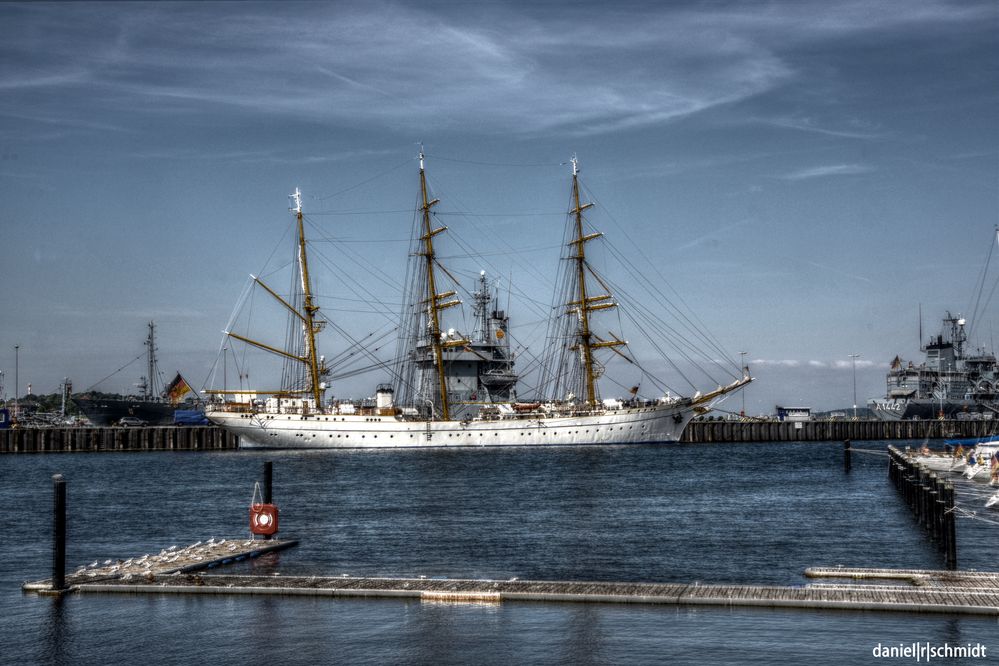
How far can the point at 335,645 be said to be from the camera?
19000 millimetres

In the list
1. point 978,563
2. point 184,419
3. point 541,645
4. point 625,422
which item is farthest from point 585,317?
point 541,645

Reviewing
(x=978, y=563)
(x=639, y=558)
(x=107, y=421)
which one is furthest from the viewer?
(x=107, y=421)

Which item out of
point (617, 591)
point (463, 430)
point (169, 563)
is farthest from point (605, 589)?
point (463, 430)

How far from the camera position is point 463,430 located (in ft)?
314

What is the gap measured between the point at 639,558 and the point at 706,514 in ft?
37.8

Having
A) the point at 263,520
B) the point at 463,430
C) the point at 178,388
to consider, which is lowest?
the point at 263,520

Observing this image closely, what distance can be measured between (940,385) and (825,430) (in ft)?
101

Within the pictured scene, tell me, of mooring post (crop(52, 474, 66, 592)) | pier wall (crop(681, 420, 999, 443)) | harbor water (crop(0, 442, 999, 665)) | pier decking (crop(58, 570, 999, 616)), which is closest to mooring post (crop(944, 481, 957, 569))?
harbor water (crop(0, 442, 999, 665))

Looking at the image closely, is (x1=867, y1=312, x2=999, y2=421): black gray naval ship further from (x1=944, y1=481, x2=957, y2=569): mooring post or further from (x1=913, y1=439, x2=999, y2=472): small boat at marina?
(x1=944, y1=481, x2=957, y2=569): mooring post

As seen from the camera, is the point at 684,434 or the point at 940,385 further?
the point at 940,385

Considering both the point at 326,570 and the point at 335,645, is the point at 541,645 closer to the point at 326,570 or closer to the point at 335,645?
the point at 335,645

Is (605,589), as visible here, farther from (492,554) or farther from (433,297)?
(433,297)

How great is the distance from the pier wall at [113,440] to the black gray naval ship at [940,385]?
328ft

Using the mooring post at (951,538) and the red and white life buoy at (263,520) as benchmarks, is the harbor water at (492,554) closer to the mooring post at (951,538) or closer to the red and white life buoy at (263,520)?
the red and white life buoy at (263,520)
